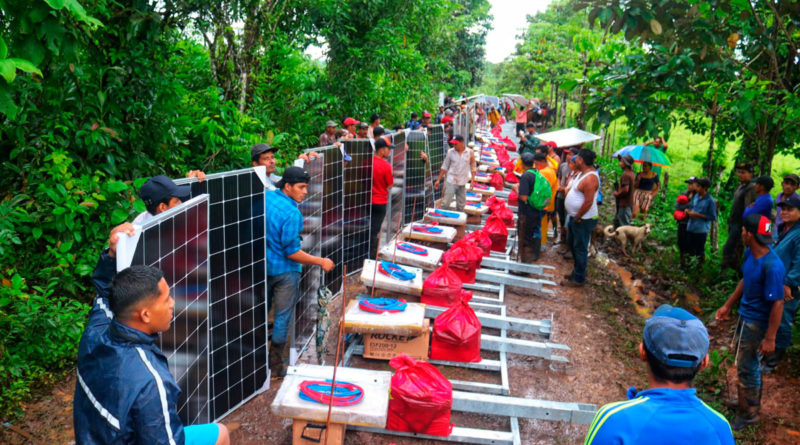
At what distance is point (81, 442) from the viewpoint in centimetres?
228

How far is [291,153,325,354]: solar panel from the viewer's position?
5383mm

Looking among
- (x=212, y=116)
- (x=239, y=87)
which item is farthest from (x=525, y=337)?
(x=239, y=87)

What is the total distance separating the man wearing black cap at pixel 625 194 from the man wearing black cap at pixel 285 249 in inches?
273

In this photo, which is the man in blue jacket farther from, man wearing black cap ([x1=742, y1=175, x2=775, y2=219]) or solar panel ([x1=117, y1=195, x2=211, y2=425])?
man wearing black cap ([x1=742, y1=175, x2=775, y2=219])

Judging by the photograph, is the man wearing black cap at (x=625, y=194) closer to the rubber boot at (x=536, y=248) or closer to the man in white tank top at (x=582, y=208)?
the man in white tank top at (x=582, y=208)

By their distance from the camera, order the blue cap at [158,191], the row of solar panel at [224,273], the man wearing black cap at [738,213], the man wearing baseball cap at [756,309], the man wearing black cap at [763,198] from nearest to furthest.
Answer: the row of solar panel at [224,273]
the blue cap at [158,191]
the man wearing baseball cap at [756,309]
the man wearing black cap at [763,198]
the man wearing black cap at [738,213]

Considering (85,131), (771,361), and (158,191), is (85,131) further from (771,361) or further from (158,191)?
(771,361)

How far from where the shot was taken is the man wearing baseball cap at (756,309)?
14.2 ft

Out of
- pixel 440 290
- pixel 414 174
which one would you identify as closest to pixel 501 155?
pixel 414 174

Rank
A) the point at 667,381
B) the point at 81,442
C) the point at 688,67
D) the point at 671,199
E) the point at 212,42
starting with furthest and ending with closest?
1. the point at 671,199
2. the point at 212,42
3. the point at 688,67
4. the point at 81,442
5. the point at 667,381

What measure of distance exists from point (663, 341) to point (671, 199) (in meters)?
13.4

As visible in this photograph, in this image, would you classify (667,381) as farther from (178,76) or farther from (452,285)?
(178,76)

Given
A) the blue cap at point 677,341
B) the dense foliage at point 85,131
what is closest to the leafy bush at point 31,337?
the dense foliage at point 85,131

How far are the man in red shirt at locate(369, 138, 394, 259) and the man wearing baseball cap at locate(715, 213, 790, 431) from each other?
4392mm
